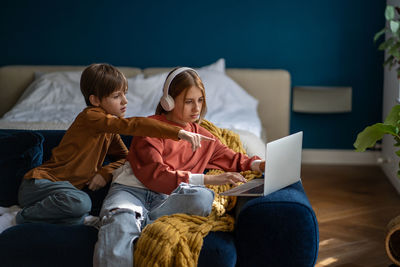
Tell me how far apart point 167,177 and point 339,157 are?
289 cm

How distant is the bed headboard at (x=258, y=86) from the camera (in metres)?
4.29

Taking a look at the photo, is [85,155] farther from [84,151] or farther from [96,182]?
[96,182]

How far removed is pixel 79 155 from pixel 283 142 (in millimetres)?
789

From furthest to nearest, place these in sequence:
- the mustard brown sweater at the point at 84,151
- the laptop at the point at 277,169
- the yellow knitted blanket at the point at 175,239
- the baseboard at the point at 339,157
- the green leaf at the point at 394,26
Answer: the baseboard at the point at 339,157, the green leaf at the point at 394,26, the mustard brown sweater at the point at 84,151, the laptop at the point at 277,169, the yellow knitted blanket at the point at 175,239

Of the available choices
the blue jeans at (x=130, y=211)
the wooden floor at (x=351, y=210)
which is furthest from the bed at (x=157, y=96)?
the blue jeans at (x=130, y=211)

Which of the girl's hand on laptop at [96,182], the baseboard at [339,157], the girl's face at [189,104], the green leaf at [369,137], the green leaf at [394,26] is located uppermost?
the green leaf at [394,26]

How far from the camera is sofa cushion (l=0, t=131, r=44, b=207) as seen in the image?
214 cm

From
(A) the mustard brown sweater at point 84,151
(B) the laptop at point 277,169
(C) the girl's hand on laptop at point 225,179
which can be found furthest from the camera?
(A) the mustard brown sweater at point 84,151

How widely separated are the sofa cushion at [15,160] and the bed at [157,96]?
962 millimetres

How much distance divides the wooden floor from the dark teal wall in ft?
1.61

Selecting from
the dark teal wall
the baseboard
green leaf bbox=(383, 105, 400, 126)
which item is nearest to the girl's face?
green leaf bbox=(383, 105, 400, 126)

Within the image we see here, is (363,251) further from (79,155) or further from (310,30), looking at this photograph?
(310,30)

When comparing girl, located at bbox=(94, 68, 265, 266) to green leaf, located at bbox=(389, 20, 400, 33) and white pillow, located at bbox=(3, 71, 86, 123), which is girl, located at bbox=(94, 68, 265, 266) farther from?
white pillow, located at bbox=(3, 71, 86, 123)

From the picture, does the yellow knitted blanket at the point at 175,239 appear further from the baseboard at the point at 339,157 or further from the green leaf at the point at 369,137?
the baseboard at the point at 339,157
